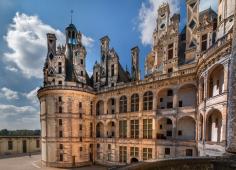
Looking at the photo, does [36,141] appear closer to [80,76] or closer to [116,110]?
[80,76]

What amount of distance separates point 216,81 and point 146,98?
1255 centimetres

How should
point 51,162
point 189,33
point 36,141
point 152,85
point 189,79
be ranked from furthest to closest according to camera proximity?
point 36,141 → point 51,162 → point 152,85 → point 189,33 → point 189,79

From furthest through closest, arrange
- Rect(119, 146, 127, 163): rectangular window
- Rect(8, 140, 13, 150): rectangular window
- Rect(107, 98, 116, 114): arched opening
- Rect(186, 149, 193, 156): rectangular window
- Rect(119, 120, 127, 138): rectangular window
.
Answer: Rect(8, 140, 13, 150): rectangular window < Rect(107, 98, 116, 114): arched opening < Rect(119, 120, 127, 138): rectangular window < Rect(119, 146, 127, 163): rectangular window < Rect(186, 149, 193, 156): rectangular window

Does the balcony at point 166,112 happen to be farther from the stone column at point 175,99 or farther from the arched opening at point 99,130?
the arched opening at point 99,130

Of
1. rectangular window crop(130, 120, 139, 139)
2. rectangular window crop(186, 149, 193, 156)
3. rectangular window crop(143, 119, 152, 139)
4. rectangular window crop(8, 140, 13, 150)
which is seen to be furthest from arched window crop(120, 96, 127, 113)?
rectangular window crop(8, 140, 13, 150)

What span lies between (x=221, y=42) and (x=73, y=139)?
30653 millimetres

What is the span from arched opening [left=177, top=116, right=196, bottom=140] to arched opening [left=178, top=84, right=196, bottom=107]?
225 centimetres

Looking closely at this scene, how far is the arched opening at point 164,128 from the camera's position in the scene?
26.7 m

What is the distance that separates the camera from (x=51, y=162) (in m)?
32.1

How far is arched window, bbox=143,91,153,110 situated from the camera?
28.2m

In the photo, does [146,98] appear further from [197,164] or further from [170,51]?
[197,164]

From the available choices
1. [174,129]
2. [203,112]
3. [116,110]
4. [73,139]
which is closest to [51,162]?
[73,139]

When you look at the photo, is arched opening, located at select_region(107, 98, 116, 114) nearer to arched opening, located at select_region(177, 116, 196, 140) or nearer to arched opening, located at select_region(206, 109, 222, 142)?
arched opening, located at select_region(177, 116, 196, 140)

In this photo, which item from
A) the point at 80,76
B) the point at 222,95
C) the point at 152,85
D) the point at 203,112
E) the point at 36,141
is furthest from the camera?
the point at 36,141
